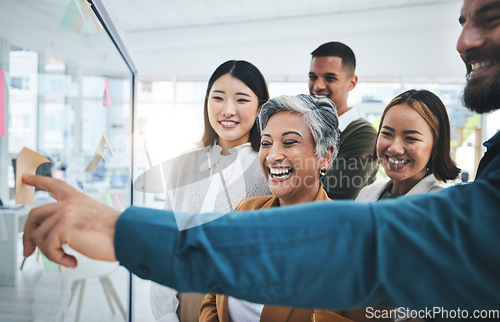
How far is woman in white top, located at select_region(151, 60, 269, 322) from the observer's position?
0.91 meters

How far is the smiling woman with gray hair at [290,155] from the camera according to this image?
0.86 metres

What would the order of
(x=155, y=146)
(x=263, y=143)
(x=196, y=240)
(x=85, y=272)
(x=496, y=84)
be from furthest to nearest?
1. (x=85, y=272)
2. (x=155, y=146)
3. (x=263, y=143)
4. (x=496, y=84)
5. (x=196, y=240)

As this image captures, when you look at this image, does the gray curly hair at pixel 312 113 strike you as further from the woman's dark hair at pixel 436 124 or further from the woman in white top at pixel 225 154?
the woman's dark hair at pixel 436 124

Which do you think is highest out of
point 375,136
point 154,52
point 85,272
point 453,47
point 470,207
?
point 453,47

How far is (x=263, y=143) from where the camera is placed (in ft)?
2.87

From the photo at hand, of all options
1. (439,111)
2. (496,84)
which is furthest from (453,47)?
(496,84)

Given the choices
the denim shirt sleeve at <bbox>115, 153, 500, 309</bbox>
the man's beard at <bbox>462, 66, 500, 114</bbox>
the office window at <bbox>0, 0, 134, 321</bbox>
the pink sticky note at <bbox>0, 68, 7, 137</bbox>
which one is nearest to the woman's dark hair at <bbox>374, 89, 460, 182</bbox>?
the man's beard at <bbox>462, 66, 500, 114</bbox>

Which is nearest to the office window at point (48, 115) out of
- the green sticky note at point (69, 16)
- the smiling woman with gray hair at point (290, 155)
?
the green sticky note at point (69, 16)

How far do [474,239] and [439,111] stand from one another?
0.84 meters

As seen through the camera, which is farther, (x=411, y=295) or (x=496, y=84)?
(x=496, y=84)

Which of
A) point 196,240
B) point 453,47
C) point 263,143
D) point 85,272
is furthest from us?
point 453,47

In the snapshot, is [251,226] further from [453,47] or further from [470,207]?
[453,47]

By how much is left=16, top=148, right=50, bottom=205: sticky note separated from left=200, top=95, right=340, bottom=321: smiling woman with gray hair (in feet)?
1.73

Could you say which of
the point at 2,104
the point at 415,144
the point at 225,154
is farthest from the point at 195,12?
the point at 415,144
